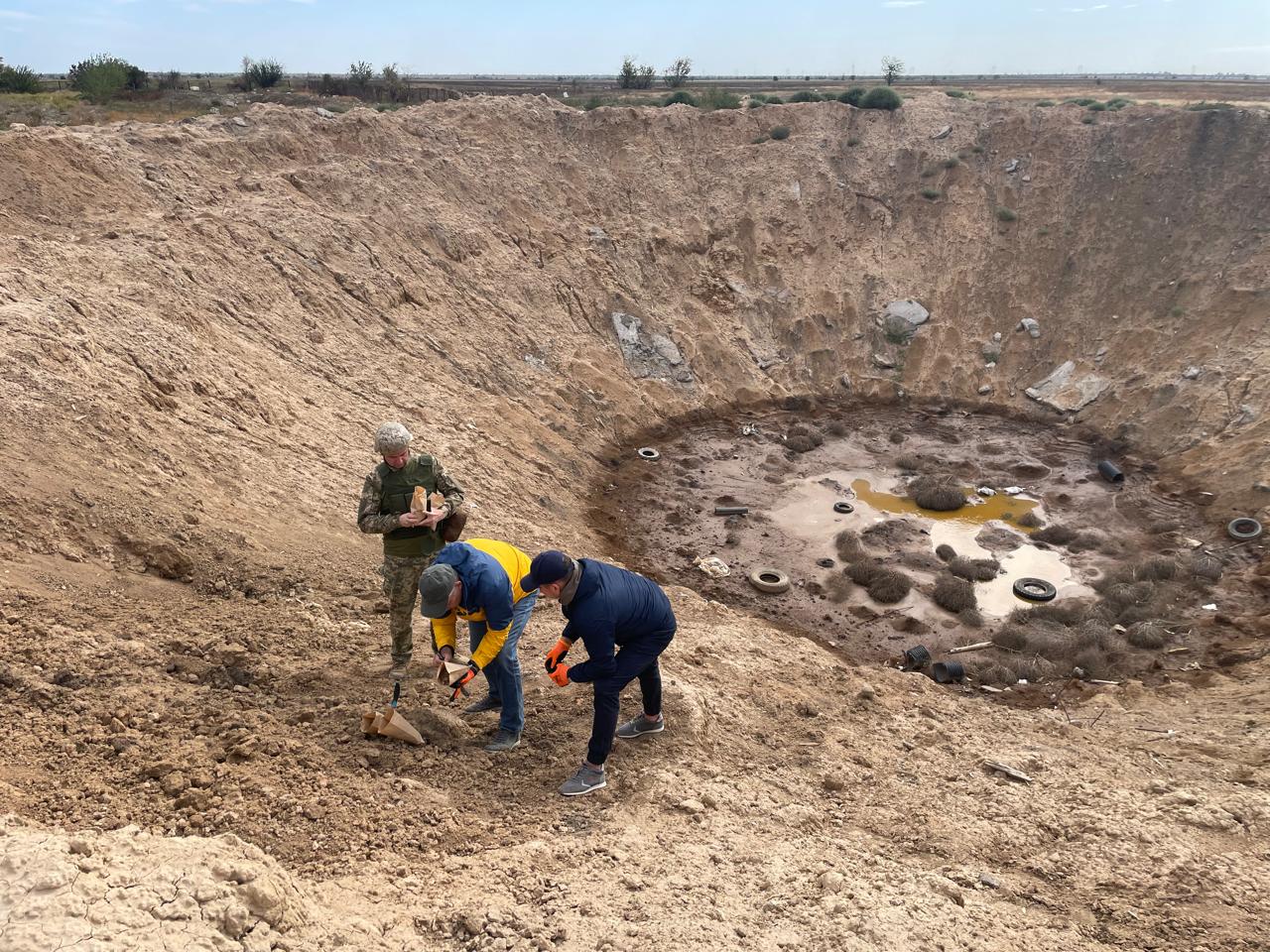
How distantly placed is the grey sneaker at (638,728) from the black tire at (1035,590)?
8026 mm

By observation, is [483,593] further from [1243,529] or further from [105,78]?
[105,78]

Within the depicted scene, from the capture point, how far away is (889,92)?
2400 cm

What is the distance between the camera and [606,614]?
15.8ft

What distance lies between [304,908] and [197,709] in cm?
193

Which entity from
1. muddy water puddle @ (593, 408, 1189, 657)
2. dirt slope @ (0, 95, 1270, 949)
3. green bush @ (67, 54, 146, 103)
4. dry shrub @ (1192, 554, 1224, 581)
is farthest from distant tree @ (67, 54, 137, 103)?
dry shrub @ (1192, 554, 1224, 581)

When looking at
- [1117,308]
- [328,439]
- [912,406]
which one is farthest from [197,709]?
[1117,308]

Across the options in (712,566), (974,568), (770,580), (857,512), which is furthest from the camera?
(857,512)

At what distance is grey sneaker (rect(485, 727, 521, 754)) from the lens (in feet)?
17.5

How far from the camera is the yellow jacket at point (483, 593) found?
4.82 meters

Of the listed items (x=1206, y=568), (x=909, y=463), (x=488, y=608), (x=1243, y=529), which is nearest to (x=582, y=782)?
(x=488, y=608)

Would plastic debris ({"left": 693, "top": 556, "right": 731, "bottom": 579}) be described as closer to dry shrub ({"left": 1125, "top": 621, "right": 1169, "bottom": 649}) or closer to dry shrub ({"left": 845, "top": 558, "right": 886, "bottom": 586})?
dry shrub ({"left": 845, "top": 558, "right": 886, "bottom": 586})

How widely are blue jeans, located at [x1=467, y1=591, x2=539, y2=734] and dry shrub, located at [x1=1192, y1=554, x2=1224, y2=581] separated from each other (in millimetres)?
11216

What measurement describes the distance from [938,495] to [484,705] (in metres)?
11.0

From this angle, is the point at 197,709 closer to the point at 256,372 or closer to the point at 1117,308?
the point at 256,372
